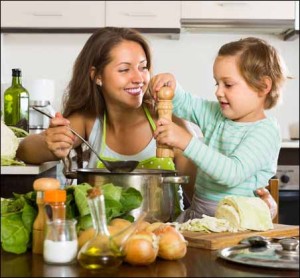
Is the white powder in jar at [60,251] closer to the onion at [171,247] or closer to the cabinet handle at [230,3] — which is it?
the onion at [171,247]

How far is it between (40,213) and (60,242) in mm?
112

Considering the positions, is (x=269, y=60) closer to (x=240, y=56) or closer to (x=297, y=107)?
(x=240, y=56)

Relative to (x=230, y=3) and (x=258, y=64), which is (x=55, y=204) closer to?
(x=258, y=64)

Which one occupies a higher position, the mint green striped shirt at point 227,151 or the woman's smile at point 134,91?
the woman's smile at point 134,91

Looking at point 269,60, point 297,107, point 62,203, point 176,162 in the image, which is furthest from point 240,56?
point 297,107

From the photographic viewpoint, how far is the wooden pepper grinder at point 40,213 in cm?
111

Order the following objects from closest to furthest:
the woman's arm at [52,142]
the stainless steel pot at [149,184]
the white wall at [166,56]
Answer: the stainless steel pot at [149,184] < the woman's arm at [52,142] < the white wall at [166,56]

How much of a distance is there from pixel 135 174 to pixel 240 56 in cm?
66

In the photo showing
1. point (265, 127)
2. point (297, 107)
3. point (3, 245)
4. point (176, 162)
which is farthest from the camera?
point (297, 107)

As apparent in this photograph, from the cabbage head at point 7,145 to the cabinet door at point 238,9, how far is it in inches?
82.4

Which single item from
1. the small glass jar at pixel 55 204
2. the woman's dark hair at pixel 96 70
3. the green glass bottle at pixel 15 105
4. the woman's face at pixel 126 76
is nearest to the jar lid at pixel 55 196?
the small glass jar at pixel 55 204

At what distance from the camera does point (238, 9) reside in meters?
3.58

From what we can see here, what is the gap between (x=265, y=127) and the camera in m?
1.70

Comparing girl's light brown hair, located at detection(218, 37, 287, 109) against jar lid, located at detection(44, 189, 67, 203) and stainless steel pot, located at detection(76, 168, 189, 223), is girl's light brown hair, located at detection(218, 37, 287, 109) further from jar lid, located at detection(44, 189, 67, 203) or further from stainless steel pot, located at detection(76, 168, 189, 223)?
jar lid, located at detection(44, 189, 67, 203)
